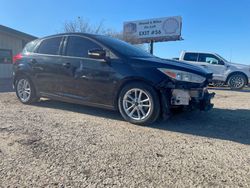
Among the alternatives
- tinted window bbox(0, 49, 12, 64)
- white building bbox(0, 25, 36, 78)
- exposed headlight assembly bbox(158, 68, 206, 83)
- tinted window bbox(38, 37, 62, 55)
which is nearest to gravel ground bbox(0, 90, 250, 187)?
exposed headlight assembly bbox(158, 68, 206, 83)

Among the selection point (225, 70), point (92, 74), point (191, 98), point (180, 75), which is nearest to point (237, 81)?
point (225, 70)

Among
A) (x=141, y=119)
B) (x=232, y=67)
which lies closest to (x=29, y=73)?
(x=141, y=119)

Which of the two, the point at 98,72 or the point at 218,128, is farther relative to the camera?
the point at 98,72

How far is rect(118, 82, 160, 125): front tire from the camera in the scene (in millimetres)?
3781

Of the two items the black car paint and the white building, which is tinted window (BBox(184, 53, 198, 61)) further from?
the white building

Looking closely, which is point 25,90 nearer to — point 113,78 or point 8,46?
point 113,78

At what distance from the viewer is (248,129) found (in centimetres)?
386

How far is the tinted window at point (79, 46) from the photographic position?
4.54 metres

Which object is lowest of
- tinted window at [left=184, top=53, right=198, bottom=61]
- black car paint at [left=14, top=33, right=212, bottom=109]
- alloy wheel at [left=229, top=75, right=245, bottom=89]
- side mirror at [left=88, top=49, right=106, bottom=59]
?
→ alloy wheel at [left=229, top=75, right=245, bottom=89]

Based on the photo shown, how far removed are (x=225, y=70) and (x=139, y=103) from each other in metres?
9.28

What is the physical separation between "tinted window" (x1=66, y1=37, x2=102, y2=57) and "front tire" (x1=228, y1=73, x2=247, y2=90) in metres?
9.45

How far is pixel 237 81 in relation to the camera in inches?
457

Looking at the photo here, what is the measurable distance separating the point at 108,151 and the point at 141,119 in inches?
49.3

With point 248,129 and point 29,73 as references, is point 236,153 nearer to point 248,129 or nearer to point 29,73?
point 248,129
